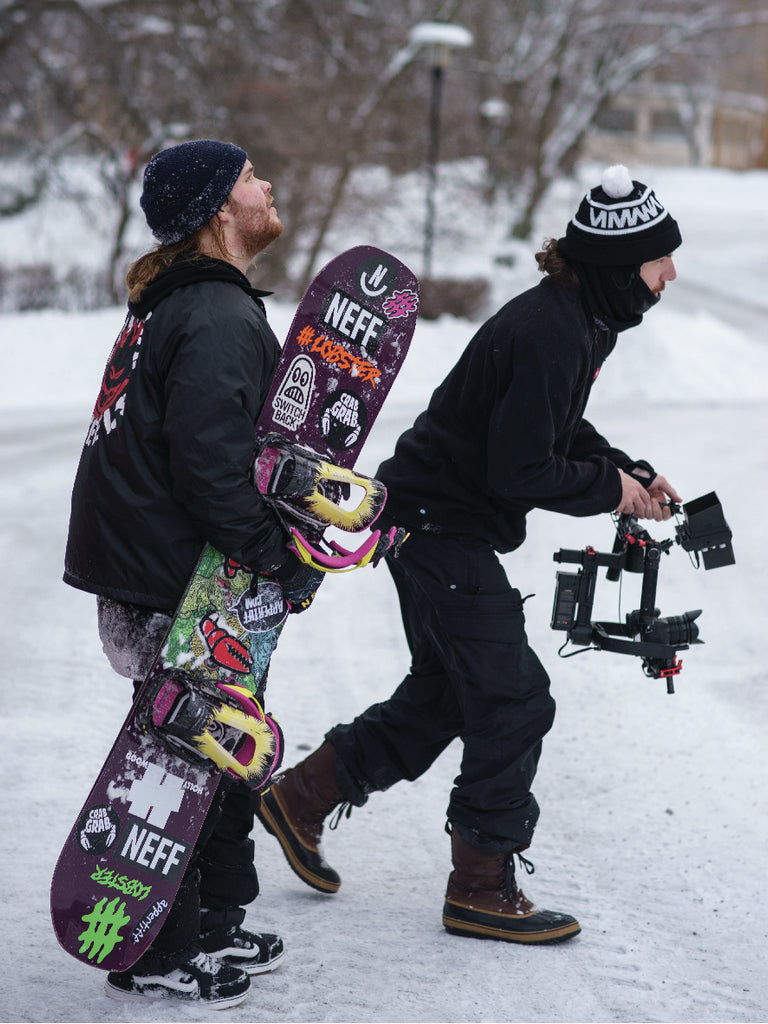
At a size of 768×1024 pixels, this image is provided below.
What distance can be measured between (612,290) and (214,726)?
1343mm

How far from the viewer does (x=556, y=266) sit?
109 inches

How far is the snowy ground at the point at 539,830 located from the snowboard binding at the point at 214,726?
0.55 m

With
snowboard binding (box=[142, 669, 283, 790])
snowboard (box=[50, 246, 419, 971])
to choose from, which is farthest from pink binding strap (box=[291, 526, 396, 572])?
snowboard binding (box=[142, 669, 283, 790])

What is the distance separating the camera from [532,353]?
262 centimetres

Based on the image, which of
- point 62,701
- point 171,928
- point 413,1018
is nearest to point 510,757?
point 413,1018

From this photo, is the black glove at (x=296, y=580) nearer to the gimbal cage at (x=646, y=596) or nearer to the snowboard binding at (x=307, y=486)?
the snowboard binding at (x=307, y=486)

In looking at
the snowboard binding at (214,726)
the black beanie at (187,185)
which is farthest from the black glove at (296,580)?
the black beanie at (187,185)

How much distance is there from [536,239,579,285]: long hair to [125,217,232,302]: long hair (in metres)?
0.77

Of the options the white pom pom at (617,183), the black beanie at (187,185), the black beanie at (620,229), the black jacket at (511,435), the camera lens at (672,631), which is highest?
the white pom pom at (617,183)

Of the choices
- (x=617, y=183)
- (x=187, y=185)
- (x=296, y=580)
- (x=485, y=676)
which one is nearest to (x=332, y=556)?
(x=296, y=580)

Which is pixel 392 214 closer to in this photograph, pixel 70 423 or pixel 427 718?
pixel 70 423

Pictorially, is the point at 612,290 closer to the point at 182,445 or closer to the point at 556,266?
the point at 556,266

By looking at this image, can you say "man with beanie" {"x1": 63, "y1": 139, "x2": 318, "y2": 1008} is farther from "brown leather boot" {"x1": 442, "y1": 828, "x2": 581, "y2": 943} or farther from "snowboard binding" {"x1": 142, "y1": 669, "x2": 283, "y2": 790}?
"brown leather boot" {"x1": 442, "y1": 828, "x2": 581, "y2": 943}

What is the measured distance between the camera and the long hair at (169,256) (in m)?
2.41
